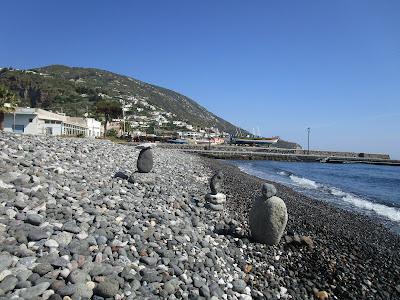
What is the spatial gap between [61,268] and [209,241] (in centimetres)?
394

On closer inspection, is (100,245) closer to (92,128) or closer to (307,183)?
(307,183)

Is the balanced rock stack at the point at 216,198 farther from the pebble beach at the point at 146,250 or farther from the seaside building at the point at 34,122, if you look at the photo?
the seaside building at the point at 34,122

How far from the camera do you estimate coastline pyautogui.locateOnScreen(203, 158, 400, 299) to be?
24.7 feet

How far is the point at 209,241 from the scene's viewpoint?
8.20 metres

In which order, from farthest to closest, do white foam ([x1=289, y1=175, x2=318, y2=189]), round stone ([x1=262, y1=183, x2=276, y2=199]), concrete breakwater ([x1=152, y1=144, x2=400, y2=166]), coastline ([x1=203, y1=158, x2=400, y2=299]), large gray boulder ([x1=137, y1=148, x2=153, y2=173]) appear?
concrete breakwater ([x1=152, y1=144, x2=400, y2=166]) → white foam ([x1=289, y1=175, x2=318, y2=189]) → large gray boulder ([x1=137, y1=148, x2=153, y2=173]) → round stone ([x1=262, y1=183, x2=276, y2=199]) → coastline ([x1=203, y1=158, x2=400, y2=299])

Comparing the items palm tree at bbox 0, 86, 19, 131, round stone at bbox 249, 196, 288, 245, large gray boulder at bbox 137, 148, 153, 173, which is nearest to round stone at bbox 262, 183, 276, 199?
round stone at bbox 249, 196, 288, 245

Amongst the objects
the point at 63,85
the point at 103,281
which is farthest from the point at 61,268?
the point at 63,85

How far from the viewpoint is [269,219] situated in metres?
8.72

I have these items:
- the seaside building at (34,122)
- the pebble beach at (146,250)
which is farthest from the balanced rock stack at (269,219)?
→ the seaside building at (34,122)

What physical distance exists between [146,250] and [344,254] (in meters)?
6.00

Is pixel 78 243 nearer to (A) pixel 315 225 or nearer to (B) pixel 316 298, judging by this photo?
(B) pixel 316 298

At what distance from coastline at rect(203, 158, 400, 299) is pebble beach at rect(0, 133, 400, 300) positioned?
1.7 inches

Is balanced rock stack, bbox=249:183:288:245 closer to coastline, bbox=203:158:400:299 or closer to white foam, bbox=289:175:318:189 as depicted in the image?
coastline, bbox=203:158:400:299

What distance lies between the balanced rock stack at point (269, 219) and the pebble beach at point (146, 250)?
301 mm
